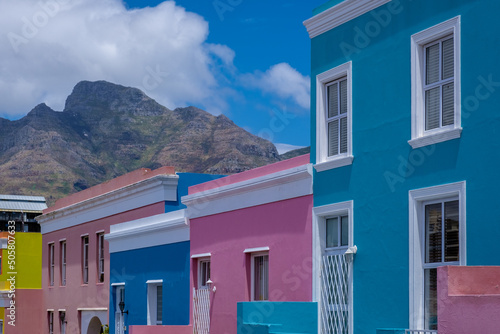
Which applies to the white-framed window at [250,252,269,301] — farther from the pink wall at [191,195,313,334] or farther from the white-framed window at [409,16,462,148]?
the white-framed window at [409,16,462,148]

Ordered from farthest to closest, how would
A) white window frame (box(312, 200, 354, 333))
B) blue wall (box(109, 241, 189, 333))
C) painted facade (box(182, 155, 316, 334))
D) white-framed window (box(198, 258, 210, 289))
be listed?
blue wall (box(109, 241, 189, 333)) → white-framed window (box(198, 258, 210, 289)) → painted facade (box(182, 155, 316, 334)) → white window frame (box(312, 200, 354, 333))

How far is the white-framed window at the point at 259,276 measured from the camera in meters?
14.8

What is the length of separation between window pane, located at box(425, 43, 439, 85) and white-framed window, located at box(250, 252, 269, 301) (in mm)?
4920

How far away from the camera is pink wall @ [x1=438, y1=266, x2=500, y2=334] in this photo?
8070 mm

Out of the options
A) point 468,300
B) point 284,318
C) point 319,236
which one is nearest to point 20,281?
point 284,318

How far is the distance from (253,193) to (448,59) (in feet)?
17.1

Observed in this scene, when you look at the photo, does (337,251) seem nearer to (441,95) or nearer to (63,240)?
(441,95)

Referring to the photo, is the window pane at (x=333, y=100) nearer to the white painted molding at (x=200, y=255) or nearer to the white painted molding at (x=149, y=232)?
the white painted molding at (x=200, y=255)

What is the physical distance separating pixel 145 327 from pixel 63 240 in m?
9.81

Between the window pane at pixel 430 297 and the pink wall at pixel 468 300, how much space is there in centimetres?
184

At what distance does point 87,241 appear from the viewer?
24.8m

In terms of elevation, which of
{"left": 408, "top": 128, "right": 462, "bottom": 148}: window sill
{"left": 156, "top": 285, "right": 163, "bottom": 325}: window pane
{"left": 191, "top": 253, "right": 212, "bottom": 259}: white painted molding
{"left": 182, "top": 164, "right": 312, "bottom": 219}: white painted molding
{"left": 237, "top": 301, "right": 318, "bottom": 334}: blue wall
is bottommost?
{"left": 156, "top": 285, "right": 163, "bottom": 325}: window pane

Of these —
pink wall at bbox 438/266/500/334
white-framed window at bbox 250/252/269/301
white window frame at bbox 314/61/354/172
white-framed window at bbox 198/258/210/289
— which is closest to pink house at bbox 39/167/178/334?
white-framed window at bbox 198/258/210/289

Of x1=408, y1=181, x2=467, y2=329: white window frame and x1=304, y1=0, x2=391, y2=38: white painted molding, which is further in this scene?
x1=304, y1=0, x2=391, y2=38: white painted molding
